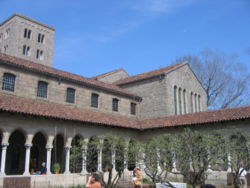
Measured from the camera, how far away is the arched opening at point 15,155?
20266 millimetres

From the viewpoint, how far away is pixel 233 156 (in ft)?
48.0

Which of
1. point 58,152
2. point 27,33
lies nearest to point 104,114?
point 58,152

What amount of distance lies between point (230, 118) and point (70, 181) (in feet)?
40.6

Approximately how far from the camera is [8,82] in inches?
777

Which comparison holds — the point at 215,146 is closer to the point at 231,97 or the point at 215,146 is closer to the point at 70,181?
the point at 70,181

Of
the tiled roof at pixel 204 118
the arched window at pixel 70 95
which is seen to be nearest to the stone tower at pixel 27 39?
the arched window at pixel 70 95

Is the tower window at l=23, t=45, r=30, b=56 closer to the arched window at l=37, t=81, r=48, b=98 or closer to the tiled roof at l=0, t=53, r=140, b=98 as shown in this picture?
the tiled roof at l=0, t=53, r=140, b=98

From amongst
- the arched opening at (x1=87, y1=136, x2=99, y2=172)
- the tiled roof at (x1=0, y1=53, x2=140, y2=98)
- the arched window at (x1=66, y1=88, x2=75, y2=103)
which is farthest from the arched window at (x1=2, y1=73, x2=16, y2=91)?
the arched opening at (x1=87, y1=136, x2=99, y2=172)

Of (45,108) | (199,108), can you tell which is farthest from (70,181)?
(199,108)

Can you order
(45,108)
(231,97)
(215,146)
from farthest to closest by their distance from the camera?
(231,97) → (45,108) → (215,146)

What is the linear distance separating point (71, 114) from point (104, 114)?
182 inches

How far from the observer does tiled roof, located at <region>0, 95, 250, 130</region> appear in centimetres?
1792

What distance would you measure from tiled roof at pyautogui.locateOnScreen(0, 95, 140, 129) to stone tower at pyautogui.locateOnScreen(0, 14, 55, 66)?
3651 cm

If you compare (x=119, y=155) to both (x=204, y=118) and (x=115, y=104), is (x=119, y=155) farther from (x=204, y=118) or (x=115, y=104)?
(x=115, y=104)
